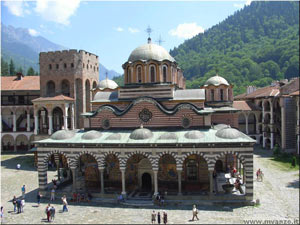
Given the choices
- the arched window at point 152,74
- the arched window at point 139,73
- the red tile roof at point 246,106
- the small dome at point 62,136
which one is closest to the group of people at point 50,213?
the small dome at point 62,136

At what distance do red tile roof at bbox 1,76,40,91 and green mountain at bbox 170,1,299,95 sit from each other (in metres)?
70.0

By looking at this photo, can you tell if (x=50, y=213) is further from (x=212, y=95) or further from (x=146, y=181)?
(x=212, y=95)

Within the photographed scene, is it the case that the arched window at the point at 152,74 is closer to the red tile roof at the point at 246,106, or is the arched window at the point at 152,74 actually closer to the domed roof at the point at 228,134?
the domed roof at the point at 228,134

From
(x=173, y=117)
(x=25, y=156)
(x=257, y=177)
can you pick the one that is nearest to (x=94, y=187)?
(x=173, y=117)

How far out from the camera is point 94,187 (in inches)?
1077

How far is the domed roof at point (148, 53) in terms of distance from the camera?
99.0 feet

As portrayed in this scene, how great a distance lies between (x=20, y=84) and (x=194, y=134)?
132 ft

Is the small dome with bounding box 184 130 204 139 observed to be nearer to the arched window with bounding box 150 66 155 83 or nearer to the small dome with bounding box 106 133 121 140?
the small dome with bounding box 106 133 121 140

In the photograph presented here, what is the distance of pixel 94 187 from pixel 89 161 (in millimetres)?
2861

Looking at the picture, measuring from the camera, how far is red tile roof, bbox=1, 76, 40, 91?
51.9 m

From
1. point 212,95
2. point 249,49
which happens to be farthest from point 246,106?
point 249,49

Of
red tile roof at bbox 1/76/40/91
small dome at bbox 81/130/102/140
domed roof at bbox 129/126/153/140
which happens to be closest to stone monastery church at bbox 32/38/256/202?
small dome at bbox 81/130/102/140

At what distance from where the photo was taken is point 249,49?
501 feet

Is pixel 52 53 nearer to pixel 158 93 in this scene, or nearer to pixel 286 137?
pixel 158 93
